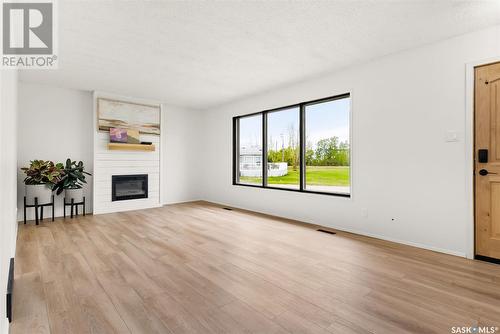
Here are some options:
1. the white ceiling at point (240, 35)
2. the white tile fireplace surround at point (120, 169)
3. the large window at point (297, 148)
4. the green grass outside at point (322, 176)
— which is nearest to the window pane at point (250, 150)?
the large window at point (297, 148)

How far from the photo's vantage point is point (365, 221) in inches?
154

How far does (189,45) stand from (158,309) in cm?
300

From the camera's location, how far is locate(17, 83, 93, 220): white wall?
4.86 metres

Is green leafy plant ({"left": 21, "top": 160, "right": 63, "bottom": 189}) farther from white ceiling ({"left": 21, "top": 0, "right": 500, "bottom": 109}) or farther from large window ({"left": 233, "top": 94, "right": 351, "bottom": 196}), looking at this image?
large window ({"left": 233, "top": 94, "right": 351, "bottom": 196})

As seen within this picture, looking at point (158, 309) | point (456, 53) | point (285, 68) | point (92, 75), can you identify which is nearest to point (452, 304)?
point (158, 309)

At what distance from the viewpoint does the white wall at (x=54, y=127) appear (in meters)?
4.86

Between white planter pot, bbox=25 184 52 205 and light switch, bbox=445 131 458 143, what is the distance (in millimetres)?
6359

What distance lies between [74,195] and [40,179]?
2.33 feet

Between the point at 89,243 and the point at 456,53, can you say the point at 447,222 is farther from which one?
the point at 89,243

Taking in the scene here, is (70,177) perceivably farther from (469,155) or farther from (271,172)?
(469,155)

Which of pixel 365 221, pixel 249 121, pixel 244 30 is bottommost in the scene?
pixel 365 221

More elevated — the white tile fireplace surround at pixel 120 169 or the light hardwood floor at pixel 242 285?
the white tile fireplace surround at pixel 120 169

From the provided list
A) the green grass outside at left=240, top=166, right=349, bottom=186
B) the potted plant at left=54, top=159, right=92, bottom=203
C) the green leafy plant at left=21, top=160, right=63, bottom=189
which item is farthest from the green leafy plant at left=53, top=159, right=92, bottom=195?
the green grass outside at left=240, top=166, right=349, bottom=186

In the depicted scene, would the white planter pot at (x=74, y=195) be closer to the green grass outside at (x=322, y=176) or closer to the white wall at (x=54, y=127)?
the white wall at (x=54, y=127)
